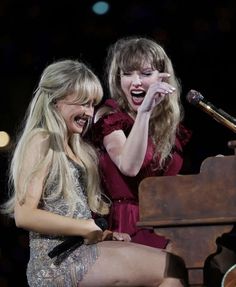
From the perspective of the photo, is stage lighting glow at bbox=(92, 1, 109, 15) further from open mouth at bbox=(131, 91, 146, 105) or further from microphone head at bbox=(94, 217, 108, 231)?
microphone head at bbox=(94, 217, 108, 231)

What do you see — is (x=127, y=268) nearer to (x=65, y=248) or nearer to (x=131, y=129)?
(x=65, y=248)

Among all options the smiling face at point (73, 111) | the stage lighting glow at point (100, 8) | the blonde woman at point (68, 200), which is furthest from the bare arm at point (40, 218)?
the stage lighting glow at point (100, 8)

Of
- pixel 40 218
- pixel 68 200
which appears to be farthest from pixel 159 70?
pixel 40 218

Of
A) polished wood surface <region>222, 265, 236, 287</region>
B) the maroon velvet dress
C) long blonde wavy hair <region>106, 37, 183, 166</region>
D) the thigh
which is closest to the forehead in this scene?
the maroon velvet dress

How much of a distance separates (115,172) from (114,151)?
0.11 meters

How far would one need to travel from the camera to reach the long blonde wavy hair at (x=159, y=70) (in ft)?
9.02

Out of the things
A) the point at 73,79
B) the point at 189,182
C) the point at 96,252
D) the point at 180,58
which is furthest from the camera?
the point at 180,58

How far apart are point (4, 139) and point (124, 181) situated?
1.83 meters

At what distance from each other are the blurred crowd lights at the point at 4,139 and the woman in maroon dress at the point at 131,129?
160 cm

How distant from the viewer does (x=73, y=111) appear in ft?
8.39

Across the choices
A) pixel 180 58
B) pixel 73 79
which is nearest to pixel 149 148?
pixel 73 79

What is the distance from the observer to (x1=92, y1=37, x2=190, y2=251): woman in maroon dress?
2.63 meters

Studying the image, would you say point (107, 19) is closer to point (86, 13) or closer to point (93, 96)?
point (86, 13)

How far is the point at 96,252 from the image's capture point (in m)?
2.34
